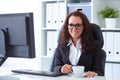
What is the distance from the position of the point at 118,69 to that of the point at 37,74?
1621 mm

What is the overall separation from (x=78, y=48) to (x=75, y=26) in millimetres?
200

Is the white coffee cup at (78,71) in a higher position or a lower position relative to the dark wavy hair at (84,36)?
lower

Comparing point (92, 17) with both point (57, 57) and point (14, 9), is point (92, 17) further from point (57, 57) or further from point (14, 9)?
point (14, 9)

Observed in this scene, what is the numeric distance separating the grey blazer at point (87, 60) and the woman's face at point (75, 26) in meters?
0.14

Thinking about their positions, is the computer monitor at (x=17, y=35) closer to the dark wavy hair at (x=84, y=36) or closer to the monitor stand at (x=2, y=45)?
the monitor stand at (x=2, y=45)

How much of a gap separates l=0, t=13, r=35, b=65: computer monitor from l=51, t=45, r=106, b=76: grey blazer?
407mm

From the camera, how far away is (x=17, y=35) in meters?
1.75

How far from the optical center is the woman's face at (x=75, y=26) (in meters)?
2.10

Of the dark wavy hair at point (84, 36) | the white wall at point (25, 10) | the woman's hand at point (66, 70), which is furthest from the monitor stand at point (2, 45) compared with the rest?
the white wall at point (25, 10)

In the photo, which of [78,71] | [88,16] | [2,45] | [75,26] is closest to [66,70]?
[78,71]

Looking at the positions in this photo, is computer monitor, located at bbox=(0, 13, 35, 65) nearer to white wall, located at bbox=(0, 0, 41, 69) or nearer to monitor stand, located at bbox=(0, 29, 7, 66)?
monitor stand, located at bbox=(0, 29, 7, 66)

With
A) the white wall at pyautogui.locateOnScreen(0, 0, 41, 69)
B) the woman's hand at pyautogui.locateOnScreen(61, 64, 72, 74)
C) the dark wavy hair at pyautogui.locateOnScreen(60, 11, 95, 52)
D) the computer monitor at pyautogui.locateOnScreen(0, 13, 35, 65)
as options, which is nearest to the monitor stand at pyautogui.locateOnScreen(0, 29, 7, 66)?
the computer monitor at pyautogui.locateOnScreen(0, 13, 35, 65)

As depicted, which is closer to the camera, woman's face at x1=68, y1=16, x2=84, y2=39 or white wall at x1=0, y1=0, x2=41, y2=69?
woman's face at x1=68, y1=16, x2=84, y2=39

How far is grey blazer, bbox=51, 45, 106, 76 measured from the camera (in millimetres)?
2119
